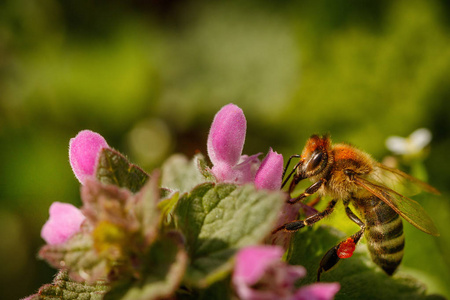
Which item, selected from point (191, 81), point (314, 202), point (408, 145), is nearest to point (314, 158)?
point (314, 202)

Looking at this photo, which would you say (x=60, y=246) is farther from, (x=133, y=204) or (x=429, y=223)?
(x=429, y=223)

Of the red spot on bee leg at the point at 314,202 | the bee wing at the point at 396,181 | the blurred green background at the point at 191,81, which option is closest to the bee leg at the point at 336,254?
the red spot on bee leg at the point at 314,202

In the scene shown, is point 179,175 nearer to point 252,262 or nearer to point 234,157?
point 234,157

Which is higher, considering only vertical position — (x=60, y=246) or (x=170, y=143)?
(x=170, y=143)

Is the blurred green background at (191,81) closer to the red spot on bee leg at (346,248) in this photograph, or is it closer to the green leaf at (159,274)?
the red spot on bee leg at (346,248)

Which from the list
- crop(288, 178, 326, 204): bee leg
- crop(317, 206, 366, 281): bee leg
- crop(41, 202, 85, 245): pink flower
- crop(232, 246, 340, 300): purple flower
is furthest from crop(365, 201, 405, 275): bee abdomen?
crop(41, 202, 85, 245): pink flower

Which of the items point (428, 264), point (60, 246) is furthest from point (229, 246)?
point (428, 264)

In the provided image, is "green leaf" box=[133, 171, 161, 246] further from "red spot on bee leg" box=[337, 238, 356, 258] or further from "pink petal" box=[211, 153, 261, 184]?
"red spot on bee leg" box=[337, 238, 356, 258]
